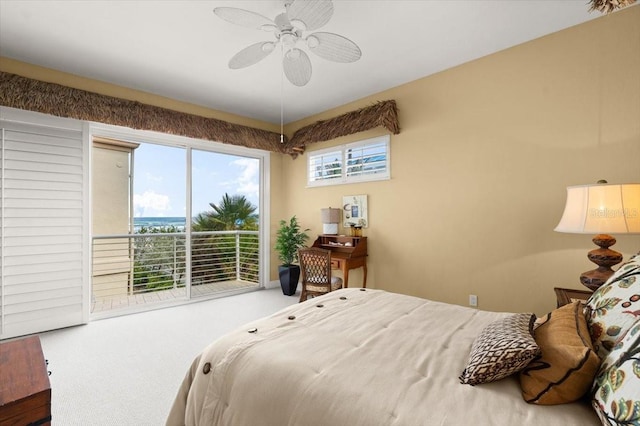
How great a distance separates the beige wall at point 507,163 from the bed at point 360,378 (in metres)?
1.37

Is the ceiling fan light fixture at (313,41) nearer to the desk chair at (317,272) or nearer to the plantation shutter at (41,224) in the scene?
the desk chair at (317,272)

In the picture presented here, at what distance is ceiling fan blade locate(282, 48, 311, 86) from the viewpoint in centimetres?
221

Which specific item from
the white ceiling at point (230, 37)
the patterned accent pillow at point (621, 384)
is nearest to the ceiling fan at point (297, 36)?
the white ceiling at point (230, 37)

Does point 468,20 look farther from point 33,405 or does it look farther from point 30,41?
point 30,41

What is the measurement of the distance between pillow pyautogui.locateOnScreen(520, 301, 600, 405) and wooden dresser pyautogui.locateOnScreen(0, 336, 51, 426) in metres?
1.71

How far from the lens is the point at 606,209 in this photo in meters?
1.83

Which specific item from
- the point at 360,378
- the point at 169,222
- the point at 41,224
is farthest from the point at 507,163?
the point at 41,224

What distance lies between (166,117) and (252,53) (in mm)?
2073

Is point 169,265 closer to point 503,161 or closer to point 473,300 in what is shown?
point 473,300

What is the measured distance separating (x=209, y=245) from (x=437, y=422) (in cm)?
421

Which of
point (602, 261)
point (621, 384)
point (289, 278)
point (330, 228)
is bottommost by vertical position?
point (289, 278)

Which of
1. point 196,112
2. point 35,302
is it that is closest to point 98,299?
point 35,302

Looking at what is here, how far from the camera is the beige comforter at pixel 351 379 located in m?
0.88

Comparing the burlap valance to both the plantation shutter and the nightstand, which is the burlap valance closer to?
the plantation shutter
